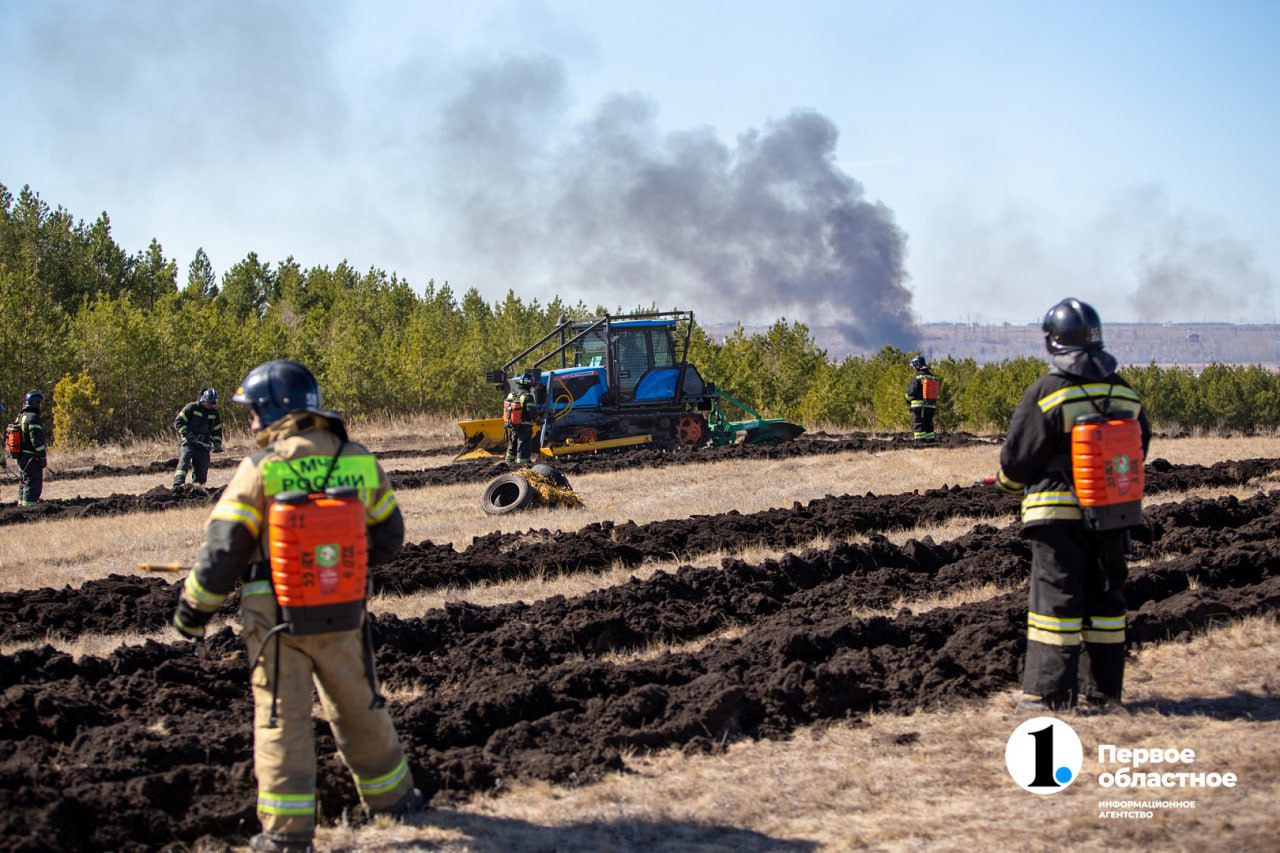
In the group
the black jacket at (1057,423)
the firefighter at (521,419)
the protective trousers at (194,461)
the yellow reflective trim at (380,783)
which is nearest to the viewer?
the yellow reflective trim at (380,783)

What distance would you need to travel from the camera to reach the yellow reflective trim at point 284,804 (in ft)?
14.3

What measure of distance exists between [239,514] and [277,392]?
558 millimetres

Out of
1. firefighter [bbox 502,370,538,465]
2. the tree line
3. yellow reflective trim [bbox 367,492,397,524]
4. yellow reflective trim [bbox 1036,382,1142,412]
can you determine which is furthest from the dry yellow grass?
the tree line

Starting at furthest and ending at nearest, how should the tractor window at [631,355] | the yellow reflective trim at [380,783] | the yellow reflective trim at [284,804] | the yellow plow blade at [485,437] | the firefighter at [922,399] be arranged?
the yellow plow blade at [485,437] → the tractor window at [631,355] → the firefighter at [922,399] → the yellow reflective trim at [380,783] → the yellow reflective trim at [284,804]

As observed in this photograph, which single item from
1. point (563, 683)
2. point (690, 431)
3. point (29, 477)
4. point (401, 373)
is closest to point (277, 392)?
point (563, 683)

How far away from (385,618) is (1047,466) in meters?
4.49

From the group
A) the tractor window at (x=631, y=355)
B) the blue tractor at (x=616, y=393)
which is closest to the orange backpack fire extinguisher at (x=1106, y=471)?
the blue tractor at (x=616, y=393)

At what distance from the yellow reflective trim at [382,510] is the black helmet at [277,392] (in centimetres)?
40

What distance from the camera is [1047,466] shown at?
593 cm

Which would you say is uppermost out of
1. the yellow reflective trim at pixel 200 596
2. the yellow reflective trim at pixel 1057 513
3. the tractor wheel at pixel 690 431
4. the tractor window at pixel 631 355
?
the tractor window at pixel 631 355

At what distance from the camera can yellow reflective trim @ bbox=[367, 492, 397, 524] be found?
4.78 m

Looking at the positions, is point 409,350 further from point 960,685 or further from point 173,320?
point 960,685

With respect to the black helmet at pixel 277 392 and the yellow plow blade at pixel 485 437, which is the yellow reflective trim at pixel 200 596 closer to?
the black helmet at pixel 277 392

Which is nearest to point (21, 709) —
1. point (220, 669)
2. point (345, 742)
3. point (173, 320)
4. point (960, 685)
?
point (220, 669)
